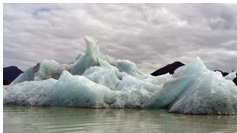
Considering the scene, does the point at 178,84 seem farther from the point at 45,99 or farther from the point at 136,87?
the point at 45,99

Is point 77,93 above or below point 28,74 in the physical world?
below

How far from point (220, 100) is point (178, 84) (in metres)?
1.05

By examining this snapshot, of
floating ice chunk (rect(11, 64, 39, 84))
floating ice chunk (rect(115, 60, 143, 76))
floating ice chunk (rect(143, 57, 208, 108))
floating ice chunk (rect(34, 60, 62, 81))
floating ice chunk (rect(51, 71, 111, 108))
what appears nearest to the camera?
floating ice chunk (rect(143, 57, 208, 108))

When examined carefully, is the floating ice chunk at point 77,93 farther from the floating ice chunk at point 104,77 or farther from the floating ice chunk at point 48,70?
the floating ice chunk at point 48,70

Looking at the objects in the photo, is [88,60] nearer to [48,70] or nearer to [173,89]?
[48,70]

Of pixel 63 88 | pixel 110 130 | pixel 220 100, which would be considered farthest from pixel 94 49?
pixel 110 130

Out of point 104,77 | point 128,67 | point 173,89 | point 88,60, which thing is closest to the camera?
point 173,89

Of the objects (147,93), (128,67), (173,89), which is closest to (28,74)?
(128,67)

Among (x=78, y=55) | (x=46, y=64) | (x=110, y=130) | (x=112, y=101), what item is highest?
(x=78, y=55)

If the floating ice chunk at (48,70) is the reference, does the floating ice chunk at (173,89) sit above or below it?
below

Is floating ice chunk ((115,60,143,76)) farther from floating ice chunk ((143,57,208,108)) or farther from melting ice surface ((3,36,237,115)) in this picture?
floating ice chunk ((143,57,208,108))

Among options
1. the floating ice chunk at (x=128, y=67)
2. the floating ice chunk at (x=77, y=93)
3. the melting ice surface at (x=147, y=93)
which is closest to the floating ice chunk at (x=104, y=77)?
the melting ice surface at (x=147, y=93)

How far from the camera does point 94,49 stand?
8.96 metres

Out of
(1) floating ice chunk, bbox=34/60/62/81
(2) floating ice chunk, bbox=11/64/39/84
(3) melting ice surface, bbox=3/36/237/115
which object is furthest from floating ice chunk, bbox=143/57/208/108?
(2) floating ice chunk, bbox=11/64/39/84
